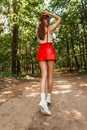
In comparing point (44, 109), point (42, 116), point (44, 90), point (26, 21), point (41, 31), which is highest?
point (26, 21)

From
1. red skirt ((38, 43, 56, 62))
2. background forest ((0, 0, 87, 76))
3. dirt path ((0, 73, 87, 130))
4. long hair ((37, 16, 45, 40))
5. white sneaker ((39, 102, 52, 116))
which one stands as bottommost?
dirt path ((0, 73, 87, 130))

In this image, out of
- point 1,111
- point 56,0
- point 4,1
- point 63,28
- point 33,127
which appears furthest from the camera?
point 63,28

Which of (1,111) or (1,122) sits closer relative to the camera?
(1,122)

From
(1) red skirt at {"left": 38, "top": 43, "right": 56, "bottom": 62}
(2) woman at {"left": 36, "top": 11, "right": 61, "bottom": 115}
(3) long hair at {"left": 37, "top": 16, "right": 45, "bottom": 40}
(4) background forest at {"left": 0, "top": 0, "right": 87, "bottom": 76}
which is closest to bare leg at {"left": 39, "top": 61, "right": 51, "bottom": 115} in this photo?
(2) woman at {"left": 36, "top": 11, "right": 61, "bottom": 115}

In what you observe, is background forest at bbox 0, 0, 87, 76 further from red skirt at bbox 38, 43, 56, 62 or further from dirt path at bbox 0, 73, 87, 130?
red skirt at bbox 38, 43, 56, 62

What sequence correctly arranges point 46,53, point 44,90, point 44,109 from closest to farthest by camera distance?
point 44,109 → point 44,90 → point 46,53

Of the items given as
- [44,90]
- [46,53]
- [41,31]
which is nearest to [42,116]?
[44,90]

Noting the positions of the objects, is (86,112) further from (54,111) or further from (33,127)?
(33,127)

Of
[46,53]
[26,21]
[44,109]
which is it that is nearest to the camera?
[44,109]

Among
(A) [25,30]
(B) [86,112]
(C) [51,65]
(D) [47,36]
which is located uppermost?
(A) [25,30]

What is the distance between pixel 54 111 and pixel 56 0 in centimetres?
2272

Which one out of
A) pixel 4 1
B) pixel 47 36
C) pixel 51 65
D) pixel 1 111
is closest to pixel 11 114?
pixel 1 111

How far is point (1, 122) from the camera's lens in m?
4.96

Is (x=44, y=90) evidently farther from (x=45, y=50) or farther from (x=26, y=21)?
(x=26, y=21)
